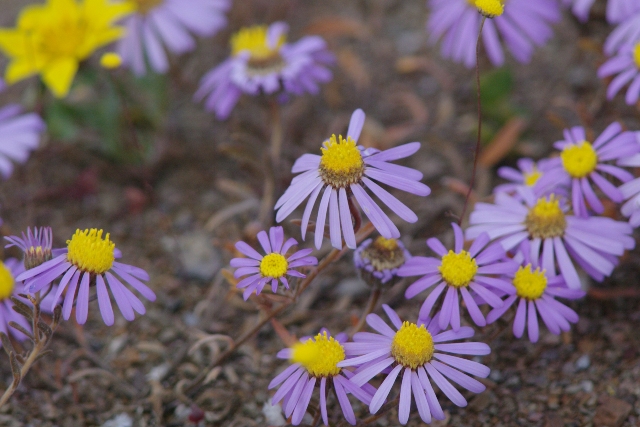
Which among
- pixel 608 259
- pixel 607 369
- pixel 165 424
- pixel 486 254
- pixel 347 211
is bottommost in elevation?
pixel 607 369

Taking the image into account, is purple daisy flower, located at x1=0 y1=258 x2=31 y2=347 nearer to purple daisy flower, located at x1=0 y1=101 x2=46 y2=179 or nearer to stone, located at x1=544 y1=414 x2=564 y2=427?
purple daisy flower, located at x1=0 y1=101 x2=46 y2=179

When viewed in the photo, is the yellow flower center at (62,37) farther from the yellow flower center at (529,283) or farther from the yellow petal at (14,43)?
the yellow flower center at (529,283)

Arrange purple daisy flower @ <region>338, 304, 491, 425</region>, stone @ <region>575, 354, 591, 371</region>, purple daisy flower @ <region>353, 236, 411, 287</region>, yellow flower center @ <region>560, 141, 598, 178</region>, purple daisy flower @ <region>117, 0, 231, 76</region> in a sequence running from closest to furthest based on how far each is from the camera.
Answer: purple daisy flower @ <region>338, 304, 491, 425</region> < purple daisy flower @ <region>353, 236, 411, 287</region> < yellow flower center @ <region>560, 141, 598, 178</region> < stone @ <region>575, 354, 591, 371</region> < purple daisy flower @ <region>117, 0, 231, 76</region>

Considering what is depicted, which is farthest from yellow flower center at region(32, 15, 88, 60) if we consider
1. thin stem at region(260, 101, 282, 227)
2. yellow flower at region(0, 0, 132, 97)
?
thin stem at region(260, 101, 282, 227)

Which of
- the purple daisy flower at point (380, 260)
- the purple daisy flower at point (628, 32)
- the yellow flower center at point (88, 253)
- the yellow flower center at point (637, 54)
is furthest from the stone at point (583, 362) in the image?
the yellow flower center at point (88, 253)

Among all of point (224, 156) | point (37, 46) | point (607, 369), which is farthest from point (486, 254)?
point (37, 46)

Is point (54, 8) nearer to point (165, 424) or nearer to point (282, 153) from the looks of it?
point (282, 153)

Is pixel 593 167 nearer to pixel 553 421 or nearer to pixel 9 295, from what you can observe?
pixel 553 421
